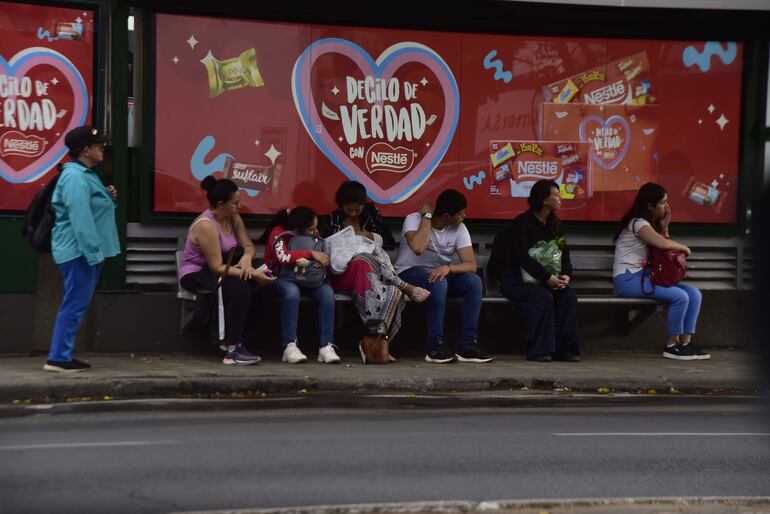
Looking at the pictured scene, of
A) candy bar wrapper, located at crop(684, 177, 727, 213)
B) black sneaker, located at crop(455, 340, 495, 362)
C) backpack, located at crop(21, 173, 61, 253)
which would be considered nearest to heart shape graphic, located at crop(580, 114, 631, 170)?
candy bar wrapper, located at crop(684, 177, 727, 213)

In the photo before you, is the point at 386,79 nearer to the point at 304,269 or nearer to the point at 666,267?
the point at 304,269

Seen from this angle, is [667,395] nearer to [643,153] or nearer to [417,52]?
[643,153]

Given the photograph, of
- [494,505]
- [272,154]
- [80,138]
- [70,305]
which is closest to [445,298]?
[272,154]

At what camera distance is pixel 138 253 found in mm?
10234

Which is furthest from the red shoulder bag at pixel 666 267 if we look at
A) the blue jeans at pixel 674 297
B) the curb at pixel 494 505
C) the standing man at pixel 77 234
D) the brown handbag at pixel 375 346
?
the curb at pixel 494 505

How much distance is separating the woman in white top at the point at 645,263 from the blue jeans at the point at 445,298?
A: 1618 millimetres

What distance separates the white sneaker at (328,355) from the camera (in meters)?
9.63

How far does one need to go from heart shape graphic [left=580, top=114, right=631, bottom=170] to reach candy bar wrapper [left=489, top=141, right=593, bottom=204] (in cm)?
7

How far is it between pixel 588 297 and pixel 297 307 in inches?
114

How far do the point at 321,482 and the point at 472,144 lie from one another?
6.38 meters

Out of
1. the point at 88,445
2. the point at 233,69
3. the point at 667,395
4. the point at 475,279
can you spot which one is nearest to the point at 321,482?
the point at 88,445

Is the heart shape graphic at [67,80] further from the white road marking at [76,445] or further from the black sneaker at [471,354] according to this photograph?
the white road marking at [76,445]

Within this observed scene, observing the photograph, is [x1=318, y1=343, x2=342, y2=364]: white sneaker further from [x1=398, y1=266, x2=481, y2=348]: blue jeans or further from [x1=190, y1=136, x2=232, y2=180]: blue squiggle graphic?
[x1=190, y1=136, x2=232, y2=180]: blue squiggle graphic

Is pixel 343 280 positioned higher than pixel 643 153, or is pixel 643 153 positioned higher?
pixel 643 153
